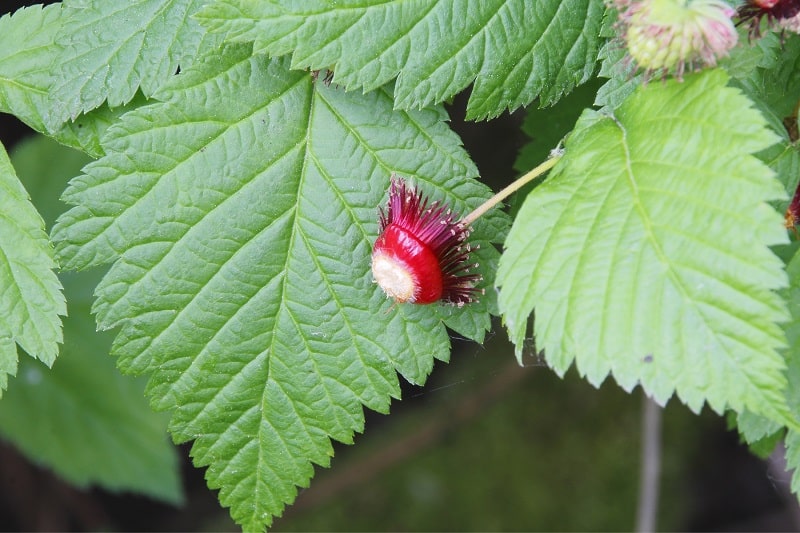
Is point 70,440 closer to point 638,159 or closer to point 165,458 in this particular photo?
point 165,458

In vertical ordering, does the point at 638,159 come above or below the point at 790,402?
above

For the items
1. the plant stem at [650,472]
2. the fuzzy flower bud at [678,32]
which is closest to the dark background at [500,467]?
the plant stem at [650,472]

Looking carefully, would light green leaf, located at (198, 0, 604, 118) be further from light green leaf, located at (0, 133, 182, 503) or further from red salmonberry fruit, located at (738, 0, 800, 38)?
light green leaf, located at (0, 133, 182, 503)

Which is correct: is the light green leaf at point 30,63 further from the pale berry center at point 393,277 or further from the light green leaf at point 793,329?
the light green leaf at point 793,329

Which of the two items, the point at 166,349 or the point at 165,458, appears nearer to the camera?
the point at 166,349

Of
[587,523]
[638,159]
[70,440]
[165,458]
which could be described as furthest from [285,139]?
[587,523]

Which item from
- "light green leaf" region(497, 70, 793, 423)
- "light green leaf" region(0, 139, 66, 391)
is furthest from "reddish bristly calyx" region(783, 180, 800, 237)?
"light green leaf" region(0, 139, 66, 391)

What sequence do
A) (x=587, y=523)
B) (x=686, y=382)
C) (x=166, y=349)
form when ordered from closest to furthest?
(x=686, y=382) < (x=166, y=349) < (x=587, y=523)
